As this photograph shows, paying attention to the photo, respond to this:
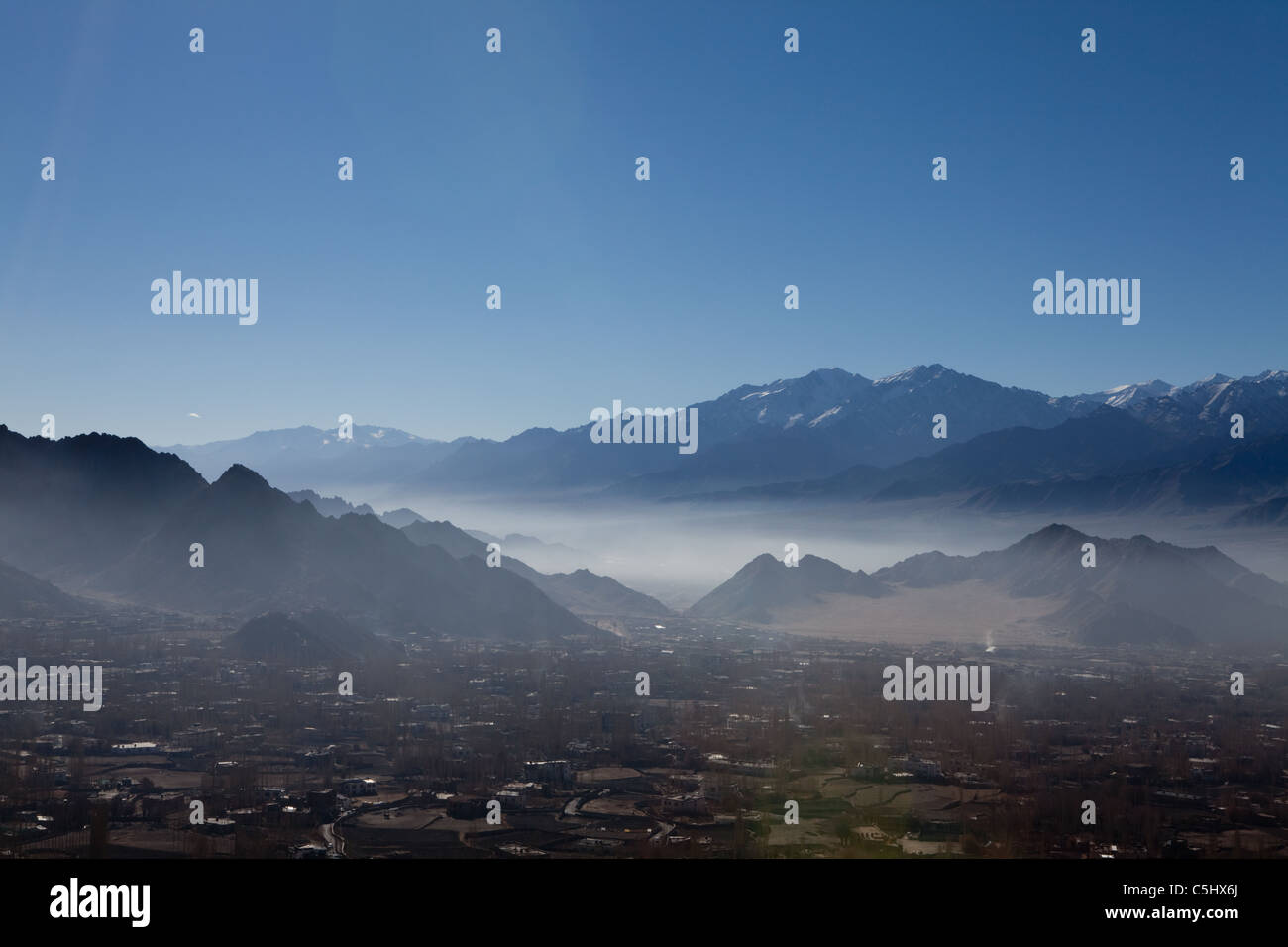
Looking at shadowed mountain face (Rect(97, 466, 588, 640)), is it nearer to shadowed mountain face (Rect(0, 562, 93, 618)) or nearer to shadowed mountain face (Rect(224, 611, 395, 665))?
shadowed mountain face (Rect(0, 562, 93, 618))

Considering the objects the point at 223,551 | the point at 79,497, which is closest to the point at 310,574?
the point at 223,551

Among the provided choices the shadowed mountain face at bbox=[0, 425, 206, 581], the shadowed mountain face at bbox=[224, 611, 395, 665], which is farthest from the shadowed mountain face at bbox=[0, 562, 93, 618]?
the shadowed mountain face at bbox=[224, 611, 395, 665]

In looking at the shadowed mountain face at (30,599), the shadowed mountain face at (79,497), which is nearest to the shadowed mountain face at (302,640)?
the shadowed mountain face at (30,599)

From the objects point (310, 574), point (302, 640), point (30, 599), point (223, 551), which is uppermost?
point (223, 551)

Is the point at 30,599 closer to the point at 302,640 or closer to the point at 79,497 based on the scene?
the point at 302,640
